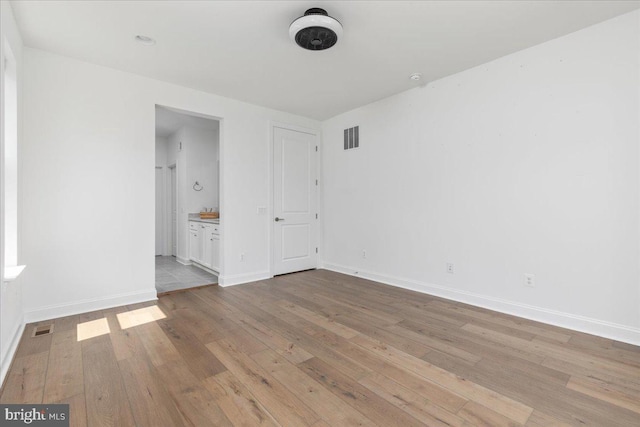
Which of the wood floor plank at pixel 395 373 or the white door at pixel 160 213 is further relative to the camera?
the white door at pixel 160 213

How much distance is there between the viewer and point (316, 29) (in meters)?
2.38

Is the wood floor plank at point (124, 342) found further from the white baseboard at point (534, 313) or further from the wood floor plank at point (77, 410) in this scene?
the white baseboard at point (534, 313)

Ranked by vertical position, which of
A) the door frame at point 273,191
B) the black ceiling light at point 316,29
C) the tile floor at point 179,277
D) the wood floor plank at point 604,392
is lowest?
the wood floor plank at point 604,392

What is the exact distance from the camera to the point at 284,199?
490 cm

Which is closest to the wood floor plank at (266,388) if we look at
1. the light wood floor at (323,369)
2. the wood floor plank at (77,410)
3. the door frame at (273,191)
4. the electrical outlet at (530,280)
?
the light wood floor at (323,369)

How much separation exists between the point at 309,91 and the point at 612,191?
330 cm

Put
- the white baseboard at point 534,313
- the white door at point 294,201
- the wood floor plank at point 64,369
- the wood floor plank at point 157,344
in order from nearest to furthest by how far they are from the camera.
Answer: the wood floor plank at point 64,369 → the wood floor plank at point 157,344 → the white baseboard at point 534,313 → the white door at point 294,201

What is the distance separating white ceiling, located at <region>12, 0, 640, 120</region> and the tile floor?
2.67m

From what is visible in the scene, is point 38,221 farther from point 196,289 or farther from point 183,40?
point 183,40

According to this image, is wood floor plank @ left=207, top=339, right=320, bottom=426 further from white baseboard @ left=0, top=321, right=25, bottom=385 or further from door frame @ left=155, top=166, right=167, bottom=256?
door frame @ left=155, top=166, right=167, bottom=256

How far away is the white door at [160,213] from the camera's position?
6.83 m

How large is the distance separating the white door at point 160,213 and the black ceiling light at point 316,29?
222 inches

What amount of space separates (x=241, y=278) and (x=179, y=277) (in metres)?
1.15

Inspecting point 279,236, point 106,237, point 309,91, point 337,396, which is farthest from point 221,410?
point 309,91
